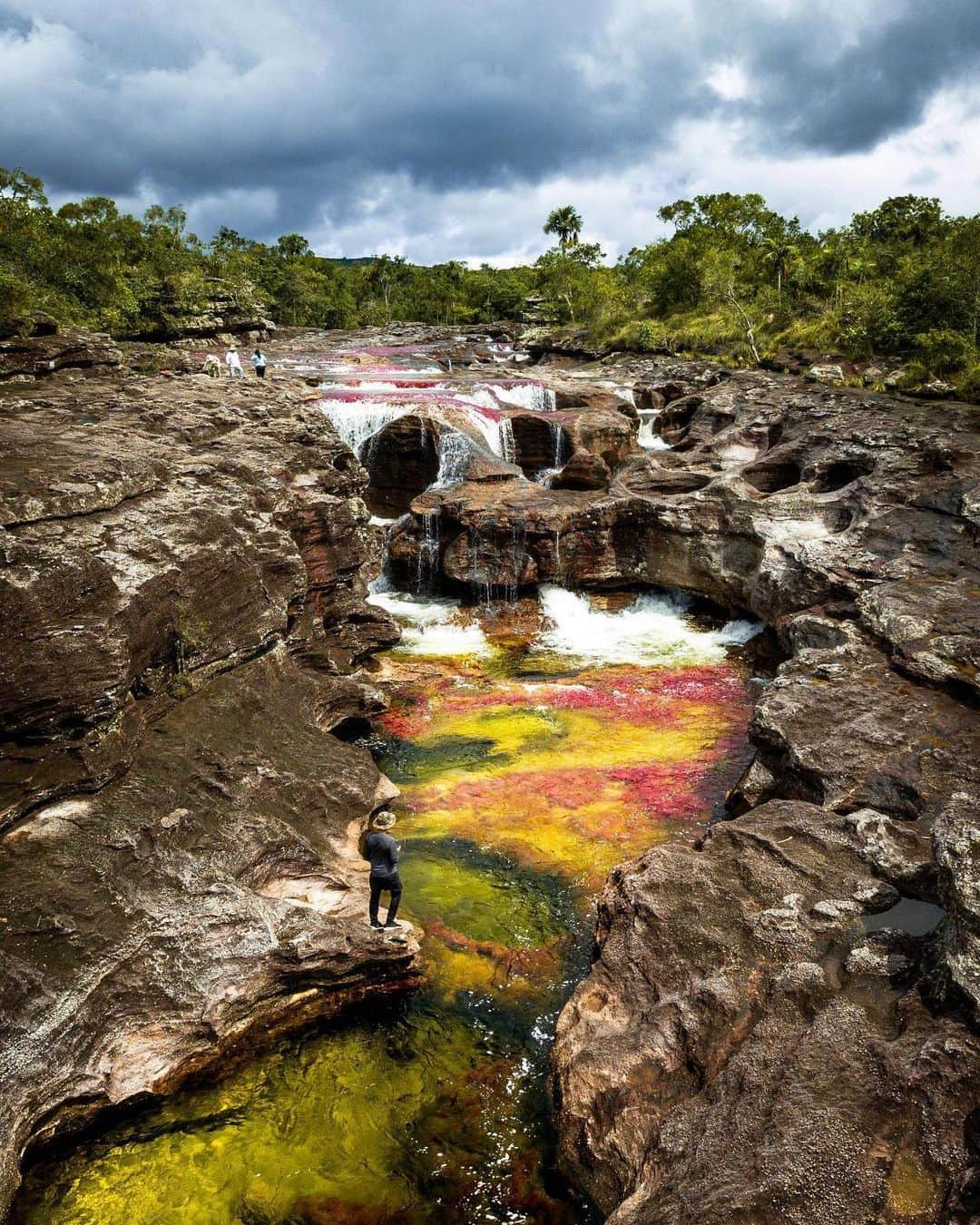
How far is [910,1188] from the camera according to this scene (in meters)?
4.55

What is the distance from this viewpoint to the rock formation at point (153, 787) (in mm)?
6992

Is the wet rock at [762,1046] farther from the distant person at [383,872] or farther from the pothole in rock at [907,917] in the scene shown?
the distant person at [383,872]

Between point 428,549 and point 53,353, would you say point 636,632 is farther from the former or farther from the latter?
point 53,353

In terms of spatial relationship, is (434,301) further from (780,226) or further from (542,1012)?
(542,1012)

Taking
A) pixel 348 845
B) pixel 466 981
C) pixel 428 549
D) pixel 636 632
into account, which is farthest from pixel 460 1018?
pixel 428 549

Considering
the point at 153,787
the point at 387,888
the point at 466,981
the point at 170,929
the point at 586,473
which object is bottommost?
the point at 466,981

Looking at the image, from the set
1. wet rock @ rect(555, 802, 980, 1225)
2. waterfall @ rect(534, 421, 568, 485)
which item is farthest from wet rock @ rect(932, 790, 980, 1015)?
waterfall @ rect(534, 421, 568, 485)

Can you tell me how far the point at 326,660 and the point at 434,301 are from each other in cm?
8269

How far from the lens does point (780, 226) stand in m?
57.8

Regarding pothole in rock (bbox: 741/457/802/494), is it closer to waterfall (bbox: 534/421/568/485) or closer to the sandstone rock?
waterfall (bbox: 534/421/568/485)

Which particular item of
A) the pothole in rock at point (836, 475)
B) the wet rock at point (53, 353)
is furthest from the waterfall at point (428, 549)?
the pothole in rock at point (836, 475)

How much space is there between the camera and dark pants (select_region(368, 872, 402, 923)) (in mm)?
8570

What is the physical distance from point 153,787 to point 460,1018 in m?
4.49

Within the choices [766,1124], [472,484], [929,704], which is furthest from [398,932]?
[472,484]
